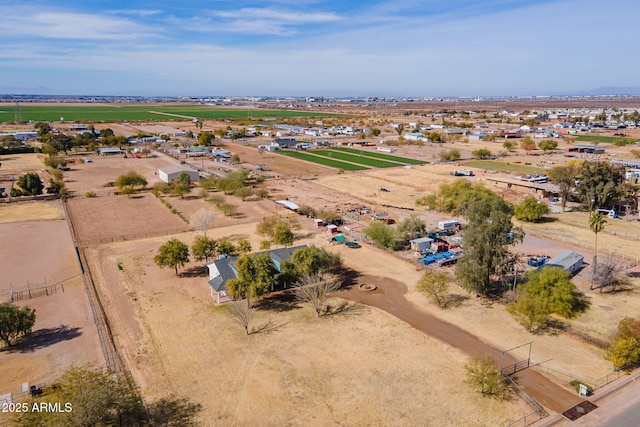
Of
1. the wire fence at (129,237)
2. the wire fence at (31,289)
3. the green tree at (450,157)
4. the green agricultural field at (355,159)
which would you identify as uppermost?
the green tree at (450,157)

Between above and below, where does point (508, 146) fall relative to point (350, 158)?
above

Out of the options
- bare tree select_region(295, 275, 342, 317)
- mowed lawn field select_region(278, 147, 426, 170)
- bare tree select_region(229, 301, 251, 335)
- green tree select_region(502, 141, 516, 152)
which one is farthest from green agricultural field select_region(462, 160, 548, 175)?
bare tree select_region(229, 301, 251, 335)

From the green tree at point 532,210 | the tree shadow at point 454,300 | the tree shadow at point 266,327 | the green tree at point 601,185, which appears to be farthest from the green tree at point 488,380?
the green tree at point 601,185

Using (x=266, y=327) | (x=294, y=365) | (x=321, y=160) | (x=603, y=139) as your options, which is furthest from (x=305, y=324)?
(x=603, y=139)

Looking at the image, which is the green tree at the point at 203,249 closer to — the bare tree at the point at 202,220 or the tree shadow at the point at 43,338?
the bare tree at the point at 202,220

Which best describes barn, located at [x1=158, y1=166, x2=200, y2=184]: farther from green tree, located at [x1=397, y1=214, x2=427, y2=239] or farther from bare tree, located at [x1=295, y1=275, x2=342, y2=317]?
bare tree, located at [x1=295, y1=275, x2=342, y2=317]

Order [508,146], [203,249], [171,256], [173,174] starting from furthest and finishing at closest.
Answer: [508,146]
[173,174]
[203,249]
[171,256]

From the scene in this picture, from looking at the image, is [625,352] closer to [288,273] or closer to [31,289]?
[288,273]
